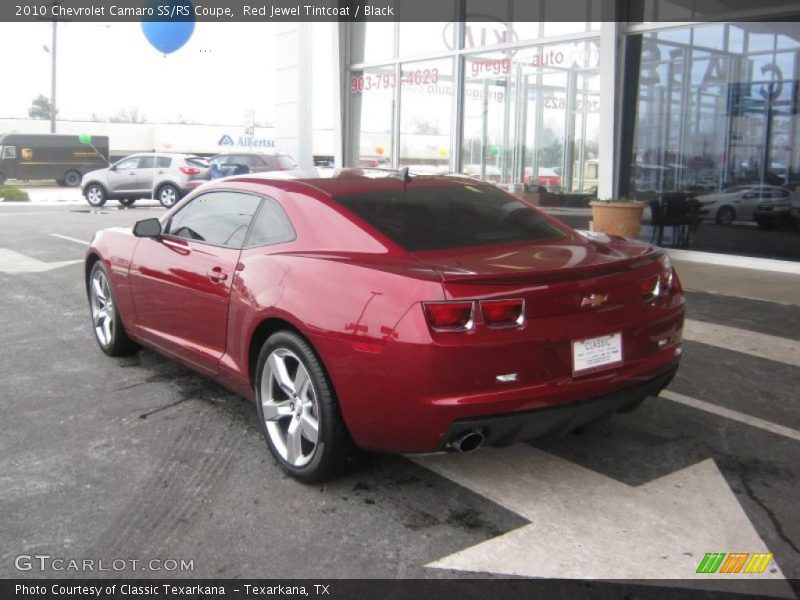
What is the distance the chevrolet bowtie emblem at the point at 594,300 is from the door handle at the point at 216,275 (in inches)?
76.1

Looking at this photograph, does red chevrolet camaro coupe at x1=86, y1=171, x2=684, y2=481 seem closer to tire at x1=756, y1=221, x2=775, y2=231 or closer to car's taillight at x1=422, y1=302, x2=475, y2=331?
car's taillight at x1=422, y1=302, x2=475, y2=331

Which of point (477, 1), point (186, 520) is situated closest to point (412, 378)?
point (186, 520)

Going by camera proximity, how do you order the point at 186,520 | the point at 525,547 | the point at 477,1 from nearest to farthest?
the point at 525,547
the point at 186,520
the point at 477,1

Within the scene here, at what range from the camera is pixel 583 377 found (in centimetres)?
339

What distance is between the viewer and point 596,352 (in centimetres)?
343

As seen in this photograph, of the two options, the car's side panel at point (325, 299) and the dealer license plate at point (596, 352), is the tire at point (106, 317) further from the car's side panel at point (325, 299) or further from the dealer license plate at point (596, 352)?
the dealer license plate at point (596, 352)

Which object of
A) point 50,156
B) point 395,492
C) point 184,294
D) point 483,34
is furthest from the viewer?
point 50,156

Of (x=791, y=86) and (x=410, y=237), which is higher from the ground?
(x=791, y=86)

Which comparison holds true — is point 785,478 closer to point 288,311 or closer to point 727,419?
point 727,419

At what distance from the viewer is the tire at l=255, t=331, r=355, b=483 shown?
3.51 metres

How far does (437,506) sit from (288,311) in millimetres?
1122

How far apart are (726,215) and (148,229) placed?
8.85 meters

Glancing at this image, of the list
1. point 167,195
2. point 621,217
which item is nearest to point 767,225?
point 621,217

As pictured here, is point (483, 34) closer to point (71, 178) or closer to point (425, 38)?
point (425, 38)
